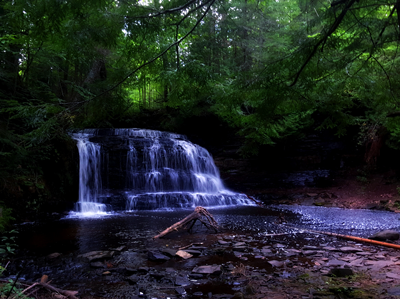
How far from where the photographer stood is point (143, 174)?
576 inches

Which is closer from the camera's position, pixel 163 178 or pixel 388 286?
pixel 388 286

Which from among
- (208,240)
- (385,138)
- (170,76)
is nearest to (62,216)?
(208,240)

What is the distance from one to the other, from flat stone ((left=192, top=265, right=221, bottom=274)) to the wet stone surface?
0.02m

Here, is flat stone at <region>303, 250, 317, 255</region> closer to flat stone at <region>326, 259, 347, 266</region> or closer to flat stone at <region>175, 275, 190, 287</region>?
flat stone at <region>326, 259, 347, 266</region>

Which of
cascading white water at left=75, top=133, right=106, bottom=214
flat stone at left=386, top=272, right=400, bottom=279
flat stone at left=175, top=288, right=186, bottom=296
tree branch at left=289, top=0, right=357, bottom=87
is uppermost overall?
tree branch at left=289, top=0, right=357, bottom=87

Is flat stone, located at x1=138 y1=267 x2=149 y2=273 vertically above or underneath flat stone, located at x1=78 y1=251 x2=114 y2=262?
underneath

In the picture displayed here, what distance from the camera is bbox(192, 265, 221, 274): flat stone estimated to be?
3.86 meters

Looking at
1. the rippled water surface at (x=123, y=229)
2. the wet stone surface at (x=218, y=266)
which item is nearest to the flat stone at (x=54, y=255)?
the wet stone surface at (x=218, y=266)

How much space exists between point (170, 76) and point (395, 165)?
49.7 feet

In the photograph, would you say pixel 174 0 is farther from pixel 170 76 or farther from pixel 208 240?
pixel 208 240

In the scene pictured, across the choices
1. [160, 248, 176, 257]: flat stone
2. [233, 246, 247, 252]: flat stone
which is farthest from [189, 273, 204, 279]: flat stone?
[233, 246, 247, 252]: flat stone

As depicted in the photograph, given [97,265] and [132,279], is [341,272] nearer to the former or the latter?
[132,279]

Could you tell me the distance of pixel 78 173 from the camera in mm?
12719

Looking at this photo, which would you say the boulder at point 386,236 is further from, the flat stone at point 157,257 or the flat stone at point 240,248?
the flat stone at point 157,257
